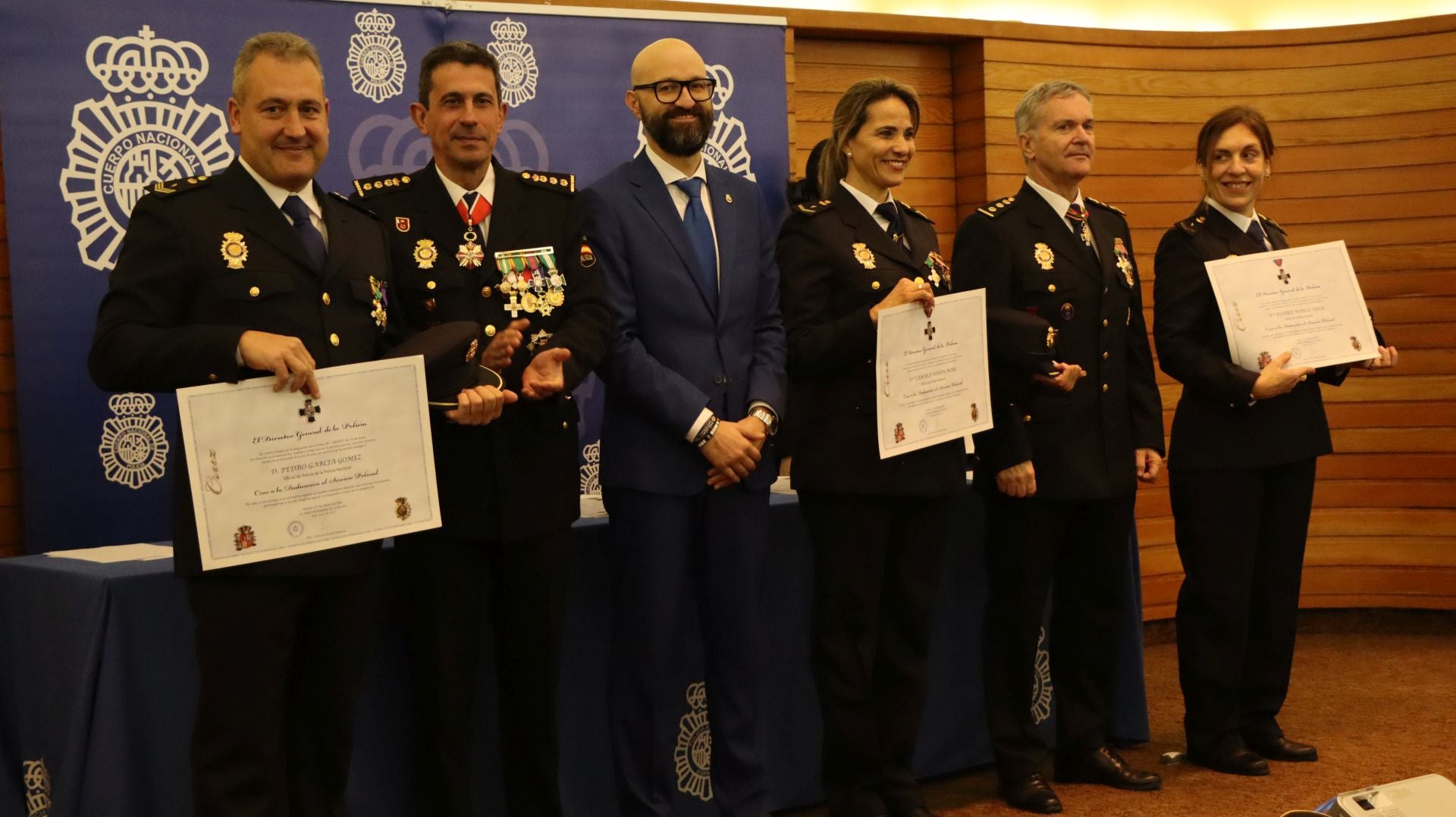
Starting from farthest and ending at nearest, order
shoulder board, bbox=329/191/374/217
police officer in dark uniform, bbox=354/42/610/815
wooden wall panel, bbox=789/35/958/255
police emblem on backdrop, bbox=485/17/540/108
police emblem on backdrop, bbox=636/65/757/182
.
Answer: wooden wall panel, bbox=789/35/958/255 → police emblem on backdrop, bbox=636/65/757/182 → police emblem on backdrop, bbox=485/17/540/108 → police officer in dark uniform, bbox=354/42/610/815 → shoulder board, bbox=329/191/374/217

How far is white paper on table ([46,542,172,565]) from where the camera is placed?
298 cm

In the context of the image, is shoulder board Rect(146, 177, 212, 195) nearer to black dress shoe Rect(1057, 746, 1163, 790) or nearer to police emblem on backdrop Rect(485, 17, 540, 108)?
police emblem on backdrop Rect(485, 17, 540, 108)

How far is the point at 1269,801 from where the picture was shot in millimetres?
3420

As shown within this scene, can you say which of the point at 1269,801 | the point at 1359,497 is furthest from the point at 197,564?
the point at 1359,497

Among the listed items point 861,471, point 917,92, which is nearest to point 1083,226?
point 861,471

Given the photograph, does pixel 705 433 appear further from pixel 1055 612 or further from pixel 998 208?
pixel 1055 612

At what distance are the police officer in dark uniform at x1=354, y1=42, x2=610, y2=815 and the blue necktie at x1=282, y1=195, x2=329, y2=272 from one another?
10.8 inches

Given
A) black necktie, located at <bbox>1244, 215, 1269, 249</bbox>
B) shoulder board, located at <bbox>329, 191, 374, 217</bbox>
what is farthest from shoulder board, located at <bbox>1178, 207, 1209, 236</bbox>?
shoulder board, located at <bbox>329, 191, 374, 217</bbox>

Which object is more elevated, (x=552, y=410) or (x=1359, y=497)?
(x=552, y=410)

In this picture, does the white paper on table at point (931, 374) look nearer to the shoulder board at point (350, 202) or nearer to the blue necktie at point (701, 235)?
the blue necktie at point (701, 235)

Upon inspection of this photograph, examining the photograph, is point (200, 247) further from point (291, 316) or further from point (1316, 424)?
point (1316, 424)

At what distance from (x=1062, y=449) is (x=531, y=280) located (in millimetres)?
1424

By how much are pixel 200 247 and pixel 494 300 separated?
62 cm

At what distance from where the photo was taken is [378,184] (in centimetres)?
279
